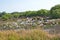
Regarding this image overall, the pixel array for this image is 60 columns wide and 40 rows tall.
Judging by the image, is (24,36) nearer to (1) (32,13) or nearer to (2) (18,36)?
(2) (18,36)

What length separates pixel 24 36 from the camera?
13.1 m

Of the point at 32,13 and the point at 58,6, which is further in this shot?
the point at 32,13

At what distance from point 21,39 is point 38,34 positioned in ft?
4.36

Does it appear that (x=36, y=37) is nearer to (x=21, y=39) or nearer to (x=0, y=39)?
(x=21, y=39)

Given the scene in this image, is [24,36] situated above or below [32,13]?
above

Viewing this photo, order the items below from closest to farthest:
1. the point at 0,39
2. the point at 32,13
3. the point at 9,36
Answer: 1. the point at 0,39
2. the point at 9,36
3. the point at 32,13

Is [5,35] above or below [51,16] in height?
above

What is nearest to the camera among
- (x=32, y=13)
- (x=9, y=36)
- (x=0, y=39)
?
(x=0, y=39)

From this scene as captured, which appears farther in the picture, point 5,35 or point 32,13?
point 32,13

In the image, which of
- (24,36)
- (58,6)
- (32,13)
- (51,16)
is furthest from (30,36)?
(32,13)

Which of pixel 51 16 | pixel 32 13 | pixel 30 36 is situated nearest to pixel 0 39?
pixel 30 36

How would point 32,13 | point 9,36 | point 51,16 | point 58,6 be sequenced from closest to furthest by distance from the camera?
point 9,36 → point 51,16 → point 58,6 → point 32,13

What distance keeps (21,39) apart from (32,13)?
5142cm

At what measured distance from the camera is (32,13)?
6412 centimetres
